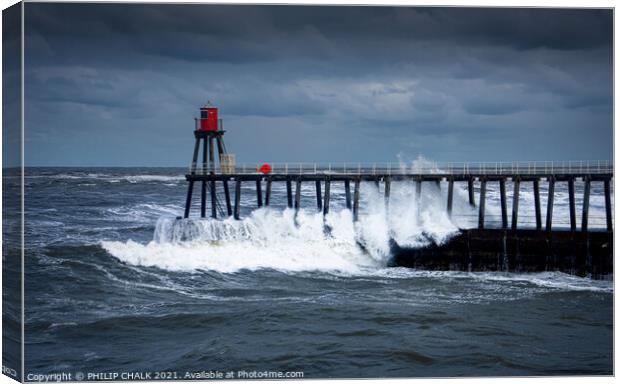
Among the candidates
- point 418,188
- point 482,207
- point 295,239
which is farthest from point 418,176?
point 295,239

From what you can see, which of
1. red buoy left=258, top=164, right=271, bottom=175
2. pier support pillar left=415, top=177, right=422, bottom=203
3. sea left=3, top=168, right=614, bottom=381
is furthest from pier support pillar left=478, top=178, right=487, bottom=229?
red buoy left=258, top=164, right=271, bottom=175

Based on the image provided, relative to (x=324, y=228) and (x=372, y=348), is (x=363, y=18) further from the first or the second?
(x=324, y=228)

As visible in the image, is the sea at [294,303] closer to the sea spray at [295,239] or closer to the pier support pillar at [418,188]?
the sea spray at [295,239]

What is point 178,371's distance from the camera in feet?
43.4

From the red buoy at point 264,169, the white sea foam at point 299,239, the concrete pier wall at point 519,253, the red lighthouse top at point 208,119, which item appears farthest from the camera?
the red buoy at point 264,169

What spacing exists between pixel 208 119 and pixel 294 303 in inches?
272

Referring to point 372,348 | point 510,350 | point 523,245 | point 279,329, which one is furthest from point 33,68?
point 523,245

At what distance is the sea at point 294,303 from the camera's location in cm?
1370

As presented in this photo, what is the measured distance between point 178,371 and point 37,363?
2.16 meters

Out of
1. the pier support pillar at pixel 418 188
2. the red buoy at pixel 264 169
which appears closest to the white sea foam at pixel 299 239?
the pier support pillar at pixel 418 188

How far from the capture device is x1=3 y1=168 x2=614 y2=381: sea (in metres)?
Result: 13.7

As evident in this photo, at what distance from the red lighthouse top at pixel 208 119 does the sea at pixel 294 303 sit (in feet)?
8.04

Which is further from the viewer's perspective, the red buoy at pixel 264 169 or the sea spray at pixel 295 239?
the red buoy at pixel 264 169

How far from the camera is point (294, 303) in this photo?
17516 millimetres
